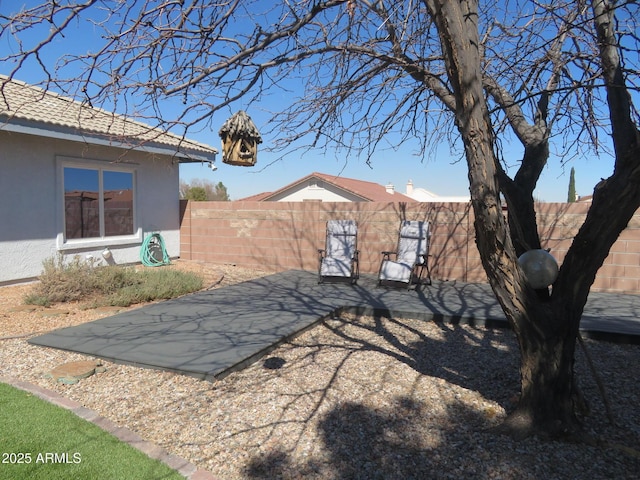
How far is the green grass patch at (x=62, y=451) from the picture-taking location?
259 centimetres

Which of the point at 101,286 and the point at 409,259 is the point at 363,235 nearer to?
→ the point at 409,259

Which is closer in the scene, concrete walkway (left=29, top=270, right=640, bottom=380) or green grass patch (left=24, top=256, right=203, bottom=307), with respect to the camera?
concrete walkway (left=29, top=270, right=640, bottom=380)

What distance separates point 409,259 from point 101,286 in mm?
5420

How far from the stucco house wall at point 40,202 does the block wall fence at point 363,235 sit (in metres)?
1.86

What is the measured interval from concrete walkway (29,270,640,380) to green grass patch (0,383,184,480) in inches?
41.3

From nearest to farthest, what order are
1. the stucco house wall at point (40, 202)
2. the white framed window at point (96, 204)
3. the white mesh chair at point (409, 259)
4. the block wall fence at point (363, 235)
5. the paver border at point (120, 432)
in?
1. the paver border at point (120, 432)
2. the stucco house wall at point (40, 202)
3. the block wall fence at point (363, 235)
4. the white mesh chair at point (409, 259)
5. the white framed window at point (96, 204)

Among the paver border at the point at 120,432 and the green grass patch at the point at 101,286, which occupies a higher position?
the green grass patch at the point at 101,286

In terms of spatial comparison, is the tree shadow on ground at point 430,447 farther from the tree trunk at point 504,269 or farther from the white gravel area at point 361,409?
the tree trunk at point 504,269

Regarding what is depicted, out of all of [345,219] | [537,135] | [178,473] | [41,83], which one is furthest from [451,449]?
[345,219]

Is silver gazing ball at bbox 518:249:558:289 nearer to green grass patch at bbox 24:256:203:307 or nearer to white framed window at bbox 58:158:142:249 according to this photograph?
green grass patch at bbox 24:256:203:307

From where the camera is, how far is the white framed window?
9.00 meters

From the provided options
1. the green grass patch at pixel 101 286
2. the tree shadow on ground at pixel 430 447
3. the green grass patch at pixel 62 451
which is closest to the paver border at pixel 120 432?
the green grass patch at pixel 62 451

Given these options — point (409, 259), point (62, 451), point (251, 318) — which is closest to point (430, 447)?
point (62, 451)

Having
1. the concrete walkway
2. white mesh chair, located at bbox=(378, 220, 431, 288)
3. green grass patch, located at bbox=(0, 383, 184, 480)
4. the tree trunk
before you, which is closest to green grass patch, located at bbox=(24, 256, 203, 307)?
the concrete walkway
